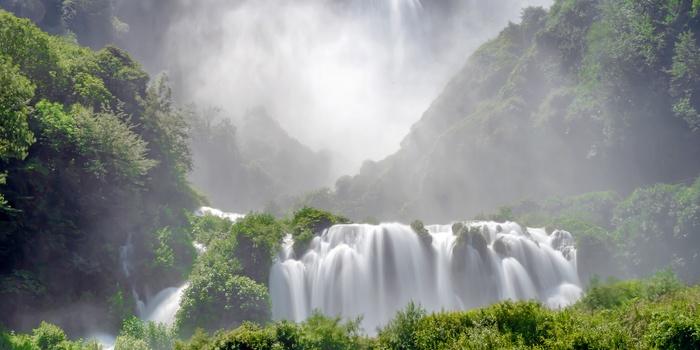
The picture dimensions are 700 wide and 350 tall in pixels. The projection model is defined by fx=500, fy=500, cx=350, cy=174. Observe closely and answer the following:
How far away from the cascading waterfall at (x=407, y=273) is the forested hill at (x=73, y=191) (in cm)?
837

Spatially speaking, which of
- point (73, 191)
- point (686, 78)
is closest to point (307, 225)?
point (73, 191)

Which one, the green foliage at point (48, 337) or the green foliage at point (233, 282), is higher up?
the green foliage at point (233, 282)

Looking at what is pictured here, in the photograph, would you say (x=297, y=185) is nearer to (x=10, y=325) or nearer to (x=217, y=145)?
(x=217, y=145)

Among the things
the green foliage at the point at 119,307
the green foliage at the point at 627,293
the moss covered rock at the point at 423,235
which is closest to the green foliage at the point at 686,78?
the moss covered rock at the point at 423,235

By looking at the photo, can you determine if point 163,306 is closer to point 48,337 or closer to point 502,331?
point 48,337

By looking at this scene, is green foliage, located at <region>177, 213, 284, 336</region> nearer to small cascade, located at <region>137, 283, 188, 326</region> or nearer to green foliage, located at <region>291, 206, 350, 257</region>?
green foliage, located at <region>291, 206, 350, 257</region>

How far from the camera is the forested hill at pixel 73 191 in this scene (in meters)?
23.9

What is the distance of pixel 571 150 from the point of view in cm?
6109

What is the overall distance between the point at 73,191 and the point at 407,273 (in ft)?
67.8

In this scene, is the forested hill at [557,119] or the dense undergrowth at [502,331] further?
the forested hill at [557,119]

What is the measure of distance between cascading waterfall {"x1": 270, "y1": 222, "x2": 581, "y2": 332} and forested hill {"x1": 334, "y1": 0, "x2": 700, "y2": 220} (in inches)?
874

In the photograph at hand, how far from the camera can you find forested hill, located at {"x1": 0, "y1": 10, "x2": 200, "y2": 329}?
23859 millimetres

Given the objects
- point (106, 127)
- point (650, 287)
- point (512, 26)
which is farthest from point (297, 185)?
point (650, 287)

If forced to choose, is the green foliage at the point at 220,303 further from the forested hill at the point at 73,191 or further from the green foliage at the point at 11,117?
the green foliage at the point at 11,117
